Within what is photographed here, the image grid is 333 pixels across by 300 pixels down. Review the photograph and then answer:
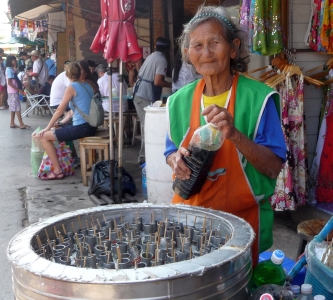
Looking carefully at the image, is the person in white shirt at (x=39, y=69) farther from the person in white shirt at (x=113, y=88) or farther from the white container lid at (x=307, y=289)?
the white container lid at (x=307, y=289)

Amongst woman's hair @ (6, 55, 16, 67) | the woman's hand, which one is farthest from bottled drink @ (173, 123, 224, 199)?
woman's hair @ (6, 55, 16, 67)

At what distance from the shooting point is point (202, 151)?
1634 mm

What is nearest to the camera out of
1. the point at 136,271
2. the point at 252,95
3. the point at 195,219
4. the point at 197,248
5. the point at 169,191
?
the point at 136,271

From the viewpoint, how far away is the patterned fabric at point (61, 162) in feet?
23.4

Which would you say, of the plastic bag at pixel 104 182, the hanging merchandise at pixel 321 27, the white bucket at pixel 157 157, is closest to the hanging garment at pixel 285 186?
the hanging merchandise at pixel 321 27

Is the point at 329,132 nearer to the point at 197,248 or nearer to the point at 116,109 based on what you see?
the point at 197,248

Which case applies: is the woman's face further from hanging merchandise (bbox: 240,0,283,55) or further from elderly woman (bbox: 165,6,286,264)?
hanging merchandise (bbox: 240,0,283,55)

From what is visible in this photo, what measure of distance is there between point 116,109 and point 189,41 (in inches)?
277

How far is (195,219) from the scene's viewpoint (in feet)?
5.19

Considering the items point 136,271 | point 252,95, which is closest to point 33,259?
point 136,271

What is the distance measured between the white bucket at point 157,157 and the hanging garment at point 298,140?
1.27 m

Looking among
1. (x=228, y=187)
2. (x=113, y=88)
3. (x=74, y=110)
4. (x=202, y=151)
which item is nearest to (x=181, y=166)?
(x=202, y=151)

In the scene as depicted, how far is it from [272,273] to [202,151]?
0.48 meters

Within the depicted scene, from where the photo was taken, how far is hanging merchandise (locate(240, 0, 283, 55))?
405 cm
